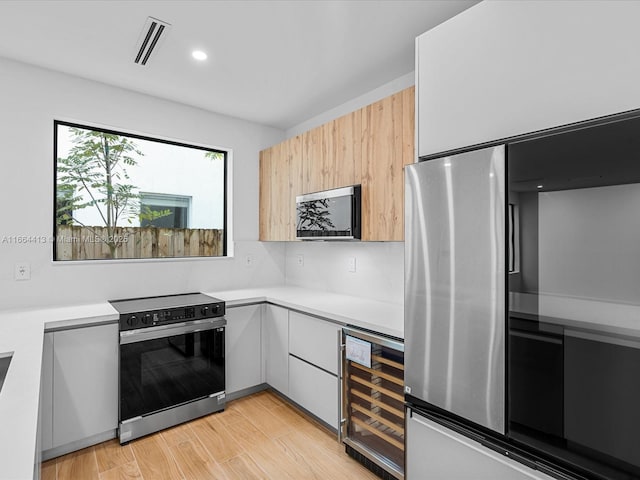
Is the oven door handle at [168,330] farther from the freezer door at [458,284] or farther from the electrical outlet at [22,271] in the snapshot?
the freezer door at [458,284]

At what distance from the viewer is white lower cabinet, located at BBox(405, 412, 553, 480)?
1.35 metres

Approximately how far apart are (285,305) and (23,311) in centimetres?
178

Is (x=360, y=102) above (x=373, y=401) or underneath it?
above

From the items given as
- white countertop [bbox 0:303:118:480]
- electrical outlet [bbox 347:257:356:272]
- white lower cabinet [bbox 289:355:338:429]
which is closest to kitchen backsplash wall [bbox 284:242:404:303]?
electrical outlet [bbox 347:257:356:272]

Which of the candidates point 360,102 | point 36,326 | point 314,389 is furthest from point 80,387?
point 360,102

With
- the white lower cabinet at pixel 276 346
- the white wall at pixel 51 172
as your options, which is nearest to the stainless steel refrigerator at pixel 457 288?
the white lower cabinet at pixel 276 346

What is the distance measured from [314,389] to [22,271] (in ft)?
7.29

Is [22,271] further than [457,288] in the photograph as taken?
Yes

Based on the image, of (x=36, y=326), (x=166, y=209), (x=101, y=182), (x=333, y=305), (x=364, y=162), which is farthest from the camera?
(x=166, y=209)

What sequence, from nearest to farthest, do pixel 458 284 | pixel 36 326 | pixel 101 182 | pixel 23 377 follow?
pixel 23 377 < pixel 458 284 < pixel 36 326 < pixel 101 182

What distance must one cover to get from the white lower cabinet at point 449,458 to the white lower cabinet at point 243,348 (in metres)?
1.65

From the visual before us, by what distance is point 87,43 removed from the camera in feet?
7.22

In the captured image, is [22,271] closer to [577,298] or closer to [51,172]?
[51,172]

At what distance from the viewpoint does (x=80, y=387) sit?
2.27 m
